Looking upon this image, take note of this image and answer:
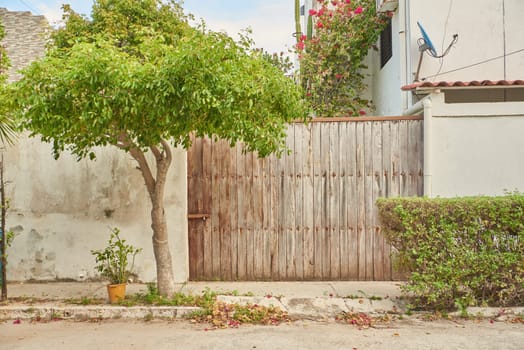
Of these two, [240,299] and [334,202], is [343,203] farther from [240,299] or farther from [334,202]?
[240,299]

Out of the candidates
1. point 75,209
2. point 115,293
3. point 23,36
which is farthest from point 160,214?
point 23,36

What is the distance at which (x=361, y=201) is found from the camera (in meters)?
7.37

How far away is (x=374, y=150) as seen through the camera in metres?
7.36

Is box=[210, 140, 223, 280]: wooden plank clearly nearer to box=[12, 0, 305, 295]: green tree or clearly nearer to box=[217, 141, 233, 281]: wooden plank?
box=[217, 141, 233, 281]: wooden plank

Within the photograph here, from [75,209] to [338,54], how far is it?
672 cm

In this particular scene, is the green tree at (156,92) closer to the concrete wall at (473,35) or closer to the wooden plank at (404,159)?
the wooden plank at (404,159)

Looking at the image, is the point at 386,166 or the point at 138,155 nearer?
the point at 138,155

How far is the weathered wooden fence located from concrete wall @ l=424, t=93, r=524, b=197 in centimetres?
40

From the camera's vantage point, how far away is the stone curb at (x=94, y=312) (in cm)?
590

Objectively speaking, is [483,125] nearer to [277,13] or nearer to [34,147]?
[34,147]

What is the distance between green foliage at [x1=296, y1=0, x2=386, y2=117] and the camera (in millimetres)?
11102

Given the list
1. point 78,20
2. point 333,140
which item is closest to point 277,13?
point 78,20

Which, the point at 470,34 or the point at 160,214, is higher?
the point at 470,34

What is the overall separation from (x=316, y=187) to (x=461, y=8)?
4.41 m
